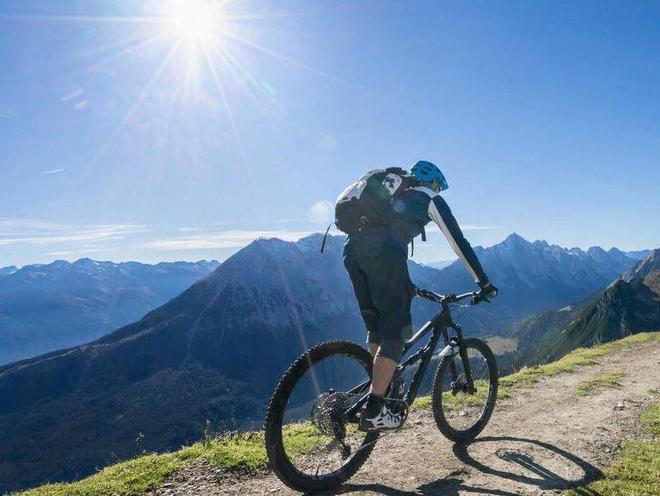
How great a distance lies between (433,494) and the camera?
609 centimetres

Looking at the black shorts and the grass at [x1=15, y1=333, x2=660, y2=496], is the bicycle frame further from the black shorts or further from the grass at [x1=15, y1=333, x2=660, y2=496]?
the grass at [x1=15, y1=333, x2=660, y2=496]

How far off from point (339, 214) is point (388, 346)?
2.07m

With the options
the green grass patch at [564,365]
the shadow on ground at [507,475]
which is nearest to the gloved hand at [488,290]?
the shadow on ground at [507,475]

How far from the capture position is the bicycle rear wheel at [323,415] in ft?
19.8

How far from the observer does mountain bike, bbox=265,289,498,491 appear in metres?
6.10

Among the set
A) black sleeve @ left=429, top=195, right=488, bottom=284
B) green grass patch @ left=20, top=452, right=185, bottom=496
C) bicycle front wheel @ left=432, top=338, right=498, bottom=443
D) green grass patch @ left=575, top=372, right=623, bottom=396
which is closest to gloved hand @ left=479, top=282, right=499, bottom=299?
black sleeve @ left=429, top=195, right=488, bottom=284

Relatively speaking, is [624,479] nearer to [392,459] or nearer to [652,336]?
[392,459]

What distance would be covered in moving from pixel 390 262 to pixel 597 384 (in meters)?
10.8

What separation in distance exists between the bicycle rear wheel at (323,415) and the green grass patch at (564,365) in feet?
27.7

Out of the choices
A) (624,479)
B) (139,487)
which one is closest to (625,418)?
(624,479)

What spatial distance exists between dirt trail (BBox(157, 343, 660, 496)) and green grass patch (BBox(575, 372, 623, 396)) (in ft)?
3.94

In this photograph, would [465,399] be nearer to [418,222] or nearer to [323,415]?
[323,415]

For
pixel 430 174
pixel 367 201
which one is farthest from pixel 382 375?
pixel 430 174

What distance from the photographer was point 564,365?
1727 cm
